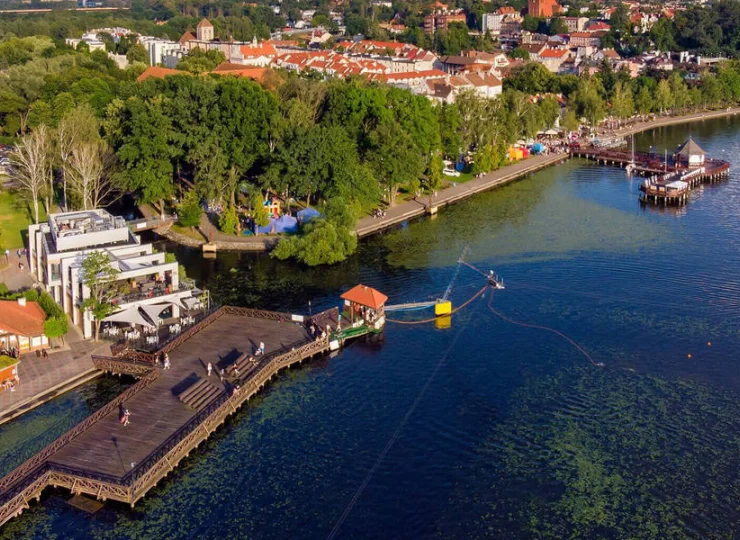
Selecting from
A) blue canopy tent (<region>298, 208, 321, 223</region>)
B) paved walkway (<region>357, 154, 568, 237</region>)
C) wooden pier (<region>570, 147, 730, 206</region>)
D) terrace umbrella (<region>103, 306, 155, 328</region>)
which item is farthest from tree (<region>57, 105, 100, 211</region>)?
wooden pier (<region>570, 147, 730, 206</region>)

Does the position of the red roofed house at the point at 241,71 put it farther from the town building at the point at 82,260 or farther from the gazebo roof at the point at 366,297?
the gazebo roof at the point at 366,297

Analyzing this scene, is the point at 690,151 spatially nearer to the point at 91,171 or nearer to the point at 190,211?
the point at 190,211

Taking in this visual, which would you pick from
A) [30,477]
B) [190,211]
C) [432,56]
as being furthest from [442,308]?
[432,56]

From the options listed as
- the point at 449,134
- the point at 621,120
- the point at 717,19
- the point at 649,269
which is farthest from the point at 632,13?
the point at 649,269

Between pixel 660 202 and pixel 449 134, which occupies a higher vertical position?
pixel 449 134

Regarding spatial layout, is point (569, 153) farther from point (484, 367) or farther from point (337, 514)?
point (337, 514)

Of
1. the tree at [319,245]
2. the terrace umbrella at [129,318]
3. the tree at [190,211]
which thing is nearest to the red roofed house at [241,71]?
the tree at [190,211]
